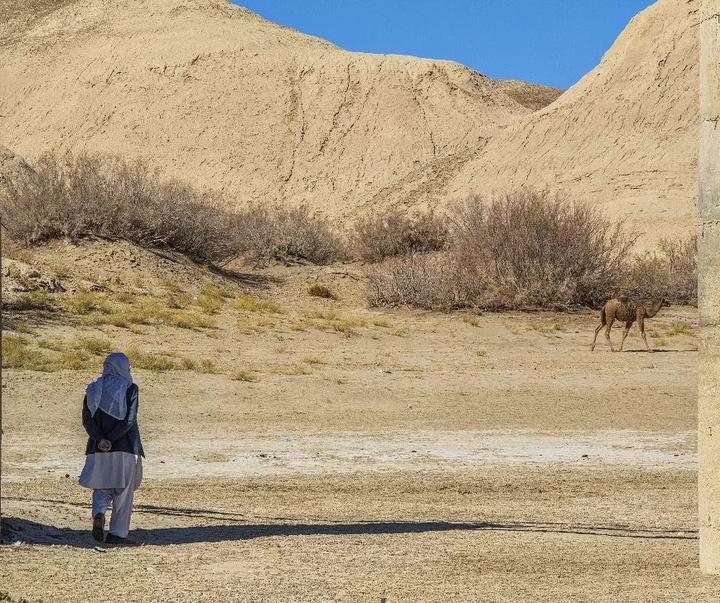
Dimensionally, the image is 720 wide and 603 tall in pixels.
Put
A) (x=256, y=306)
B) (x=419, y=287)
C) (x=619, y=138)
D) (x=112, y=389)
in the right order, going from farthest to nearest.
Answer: (x=619, y=138) → (x=419, y=287) → (x=256, y=306) → (x=112, y=389)

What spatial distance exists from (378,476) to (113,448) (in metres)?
4.59

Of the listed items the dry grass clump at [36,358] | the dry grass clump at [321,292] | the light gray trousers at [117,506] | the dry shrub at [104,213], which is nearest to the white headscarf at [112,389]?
the light gray trousers at [117,506]

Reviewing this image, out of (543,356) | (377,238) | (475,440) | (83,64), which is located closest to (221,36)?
(83,64)

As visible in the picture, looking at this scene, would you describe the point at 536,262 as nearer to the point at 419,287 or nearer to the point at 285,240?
the point at 419,287

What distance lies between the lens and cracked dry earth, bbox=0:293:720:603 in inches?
326

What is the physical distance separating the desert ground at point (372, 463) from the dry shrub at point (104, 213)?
3119mm

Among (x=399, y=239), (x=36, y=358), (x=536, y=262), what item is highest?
(x=399, y=239)

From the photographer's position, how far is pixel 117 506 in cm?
955

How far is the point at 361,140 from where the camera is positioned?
71.3 m

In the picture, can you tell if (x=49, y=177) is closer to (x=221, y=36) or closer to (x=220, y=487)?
(x=220, y=487)

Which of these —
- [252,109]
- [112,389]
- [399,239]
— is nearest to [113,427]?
[112,389]

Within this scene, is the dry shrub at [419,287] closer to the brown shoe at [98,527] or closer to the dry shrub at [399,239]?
the dry shrub at [399,239]

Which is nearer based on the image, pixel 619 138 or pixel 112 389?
pixel 112 389

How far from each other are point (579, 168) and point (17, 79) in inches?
1458
